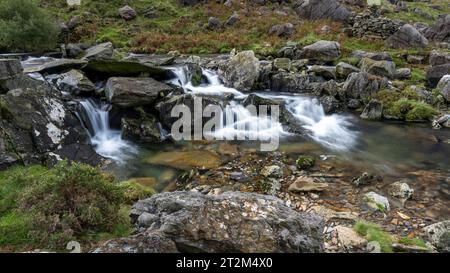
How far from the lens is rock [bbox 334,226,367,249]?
6141mm

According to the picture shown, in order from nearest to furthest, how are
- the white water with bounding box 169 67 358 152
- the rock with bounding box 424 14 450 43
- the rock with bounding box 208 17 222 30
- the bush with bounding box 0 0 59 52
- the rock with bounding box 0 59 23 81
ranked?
the rock with bounding box 0 59 23 81
the white water with bounding box 169 67 358 152
the bush with bounding box 0 0 59 52
the rock with bounding box 424 14 450 43
the rock with bounding box 208 17 222 30

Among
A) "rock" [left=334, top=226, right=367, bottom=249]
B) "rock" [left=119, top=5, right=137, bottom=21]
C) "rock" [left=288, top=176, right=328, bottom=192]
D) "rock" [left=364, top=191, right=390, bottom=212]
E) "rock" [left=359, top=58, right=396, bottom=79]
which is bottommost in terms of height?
"rock" [left=364, top=191, right=390, bottom=212]

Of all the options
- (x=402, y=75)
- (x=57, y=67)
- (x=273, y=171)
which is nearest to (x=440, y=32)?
(x=402, y=75)

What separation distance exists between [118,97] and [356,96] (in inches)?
474

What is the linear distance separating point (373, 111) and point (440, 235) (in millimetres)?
11449

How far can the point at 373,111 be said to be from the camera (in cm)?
1725

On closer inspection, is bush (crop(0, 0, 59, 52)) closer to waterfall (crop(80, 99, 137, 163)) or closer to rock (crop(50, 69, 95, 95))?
rock (crop(50, 69, 95, 95))

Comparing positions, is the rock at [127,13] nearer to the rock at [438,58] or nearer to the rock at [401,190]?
the rock at [438,58]

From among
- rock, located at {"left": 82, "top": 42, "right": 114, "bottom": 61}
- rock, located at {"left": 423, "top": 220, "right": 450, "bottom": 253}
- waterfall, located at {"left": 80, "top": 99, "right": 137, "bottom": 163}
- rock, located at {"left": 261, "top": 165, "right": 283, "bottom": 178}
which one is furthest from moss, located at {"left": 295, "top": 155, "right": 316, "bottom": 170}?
rock, located at {"left": 82, "top": 42, "right": 114, "bottom": 61}

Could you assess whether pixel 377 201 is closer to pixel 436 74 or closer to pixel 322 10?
pixel 436 74

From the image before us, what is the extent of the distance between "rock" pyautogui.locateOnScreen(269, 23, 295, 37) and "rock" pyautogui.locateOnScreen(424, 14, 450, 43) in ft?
41.1

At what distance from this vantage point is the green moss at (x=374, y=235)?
609 centimetres

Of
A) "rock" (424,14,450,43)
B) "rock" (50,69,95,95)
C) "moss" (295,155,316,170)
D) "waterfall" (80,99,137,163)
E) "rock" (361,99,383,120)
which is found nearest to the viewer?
"moss" (295,155,316,170)
